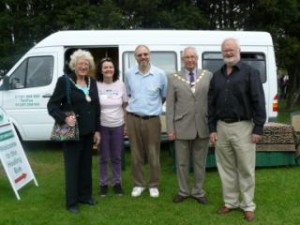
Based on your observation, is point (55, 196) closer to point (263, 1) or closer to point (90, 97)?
point (90, 97)

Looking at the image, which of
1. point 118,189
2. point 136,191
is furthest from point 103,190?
point 136,191

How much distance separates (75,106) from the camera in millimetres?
5918

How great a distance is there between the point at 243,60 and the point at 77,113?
5253 millimetres

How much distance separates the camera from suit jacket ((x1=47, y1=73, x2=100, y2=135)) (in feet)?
19.2

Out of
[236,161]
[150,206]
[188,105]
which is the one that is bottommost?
[150,206]

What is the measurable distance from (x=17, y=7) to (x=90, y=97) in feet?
36.9

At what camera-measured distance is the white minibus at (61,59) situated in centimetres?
989

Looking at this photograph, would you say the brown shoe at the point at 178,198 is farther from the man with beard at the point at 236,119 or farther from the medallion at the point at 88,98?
the medallion at the point at 88,98

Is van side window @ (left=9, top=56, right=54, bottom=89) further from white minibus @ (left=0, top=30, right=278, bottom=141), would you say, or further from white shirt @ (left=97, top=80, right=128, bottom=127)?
white shirt @ (left=97, top=80, right=128, bottom=127)

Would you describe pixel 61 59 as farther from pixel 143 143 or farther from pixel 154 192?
pixel 154 192

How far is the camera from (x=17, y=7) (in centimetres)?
1622

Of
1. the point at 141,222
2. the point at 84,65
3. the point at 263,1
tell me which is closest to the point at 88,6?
the point at 263,1

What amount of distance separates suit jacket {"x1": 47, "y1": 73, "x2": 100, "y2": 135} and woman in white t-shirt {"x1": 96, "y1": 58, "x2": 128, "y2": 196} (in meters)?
0.40

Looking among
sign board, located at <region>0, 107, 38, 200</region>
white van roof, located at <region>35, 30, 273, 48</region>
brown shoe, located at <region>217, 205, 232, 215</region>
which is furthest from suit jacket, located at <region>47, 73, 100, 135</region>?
white van roof, located at <region>35, 30, 273, 48</region>
